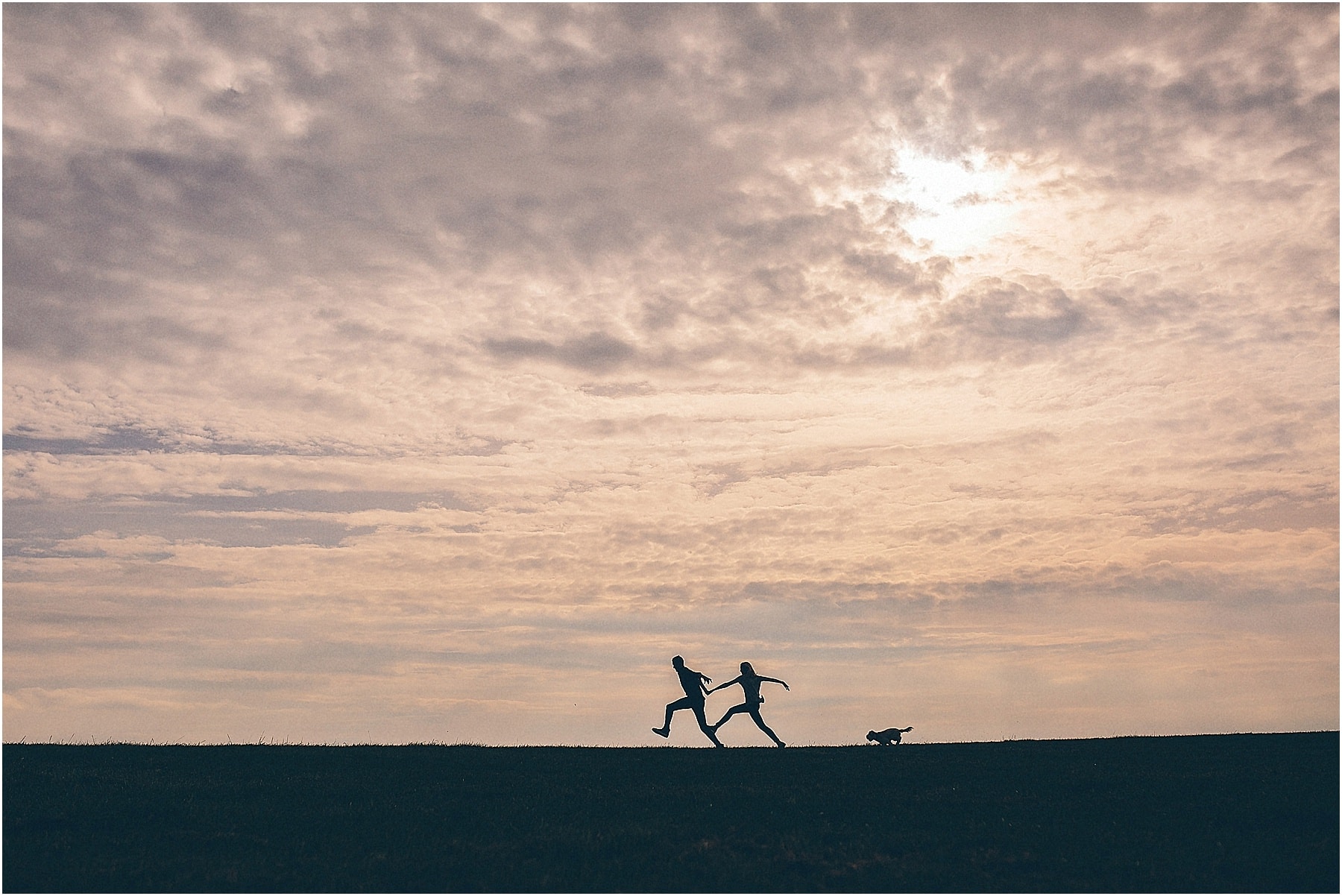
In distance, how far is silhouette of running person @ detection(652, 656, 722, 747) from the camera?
31.1 m

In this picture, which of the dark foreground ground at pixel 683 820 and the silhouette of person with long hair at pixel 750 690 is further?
the silhouette of person with long hair at pixel 750 690

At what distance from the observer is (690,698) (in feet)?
102

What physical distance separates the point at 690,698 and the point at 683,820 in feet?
31.8

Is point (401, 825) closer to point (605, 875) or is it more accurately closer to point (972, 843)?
point (605, 875)

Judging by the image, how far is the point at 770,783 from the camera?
2444cm

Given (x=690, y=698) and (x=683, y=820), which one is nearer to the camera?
(x=683, y=820)

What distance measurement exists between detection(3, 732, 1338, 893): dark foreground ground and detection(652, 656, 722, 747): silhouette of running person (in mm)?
2548

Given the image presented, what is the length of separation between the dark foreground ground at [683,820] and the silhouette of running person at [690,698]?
255 cm

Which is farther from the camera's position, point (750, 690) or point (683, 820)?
point (750, 690)

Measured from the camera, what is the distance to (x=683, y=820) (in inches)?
845

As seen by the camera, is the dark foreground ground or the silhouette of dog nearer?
the dark foreground ground

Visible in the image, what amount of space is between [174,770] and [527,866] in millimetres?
11839

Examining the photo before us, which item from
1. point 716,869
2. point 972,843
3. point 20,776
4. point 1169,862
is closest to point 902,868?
point 972,843

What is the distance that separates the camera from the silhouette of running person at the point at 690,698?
3106 centimetres
